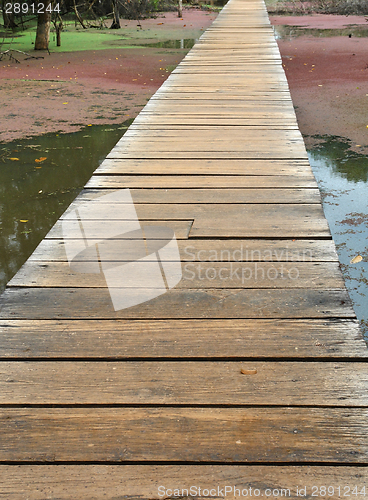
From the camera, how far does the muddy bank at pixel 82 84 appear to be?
4793 millimetres

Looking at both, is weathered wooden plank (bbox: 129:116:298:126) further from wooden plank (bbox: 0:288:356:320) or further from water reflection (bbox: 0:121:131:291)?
wooden plank (bbox: 0:288:356:320)

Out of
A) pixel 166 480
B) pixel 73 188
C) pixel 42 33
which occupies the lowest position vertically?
pixel 73 188

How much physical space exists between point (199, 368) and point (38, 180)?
104 inches

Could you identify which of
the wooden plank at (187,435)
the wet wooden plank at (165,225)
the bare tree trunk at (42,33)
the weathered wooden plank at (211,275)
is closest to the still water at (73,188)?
the weathered wooden plank at (211,275)

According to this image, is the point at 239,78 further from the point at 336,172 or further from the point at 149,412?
the point at 149,412

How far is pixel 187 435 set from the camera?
102 cm

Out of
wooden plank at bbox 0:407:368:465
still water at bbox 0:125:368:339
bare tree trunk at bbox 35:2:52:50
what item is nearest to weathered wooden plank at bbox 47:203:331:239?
still water at bbox 0:125:368:339

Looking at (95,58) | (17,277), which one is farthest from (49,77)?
(17,277)

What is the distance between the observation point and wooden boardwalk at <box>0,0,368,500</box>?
0.96 m

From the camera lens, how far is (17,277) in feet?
5.20

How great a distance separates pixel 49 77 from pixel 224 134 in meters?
4.62

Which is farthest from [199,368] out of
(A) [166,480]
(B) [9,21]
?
(B) [9,21]

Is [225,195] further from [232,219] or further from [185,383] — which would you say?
[185,383]

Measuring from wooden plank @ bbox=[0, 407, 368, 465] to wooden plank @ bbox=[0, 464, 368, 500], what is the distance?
0.02 metres
